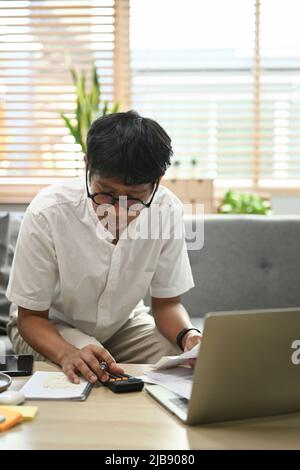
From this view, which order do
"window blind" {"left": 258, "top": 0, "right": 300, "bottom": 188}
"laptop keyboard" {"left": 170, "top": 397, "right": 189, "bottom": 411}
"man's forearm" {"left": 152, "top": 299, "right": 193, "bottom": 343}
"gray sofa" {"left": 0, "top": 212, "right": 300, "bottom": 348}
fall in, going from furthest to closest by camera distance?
1. "window blind" {"left": 258, "top": 0, "right": 300, "bottom": 188}
2. "gray sofa" {"left": 0, "top": 212, "right": 300, "bottom": 348}
3. "man's forearm" {"left": 152, "top": 299, "right": 193, "bottom": 343}
4. "laptop keyboard" {"left": 170, "top": 397, "right": 189, "bottom": 411}

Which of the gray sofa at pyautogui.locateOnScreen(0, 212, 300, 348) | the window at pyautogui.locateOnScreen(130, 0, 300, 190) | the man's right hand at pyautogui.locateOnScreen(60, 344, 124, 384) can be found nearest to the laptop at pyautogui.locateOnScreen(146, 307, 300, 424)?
the man's right hand at pyautogui.locateOnScreen(60, 344, 124, 384)

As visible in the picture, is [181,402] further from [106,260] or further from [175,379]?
[106,260]

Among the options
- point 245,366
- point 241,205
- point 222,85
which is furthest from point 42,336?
point 222,85

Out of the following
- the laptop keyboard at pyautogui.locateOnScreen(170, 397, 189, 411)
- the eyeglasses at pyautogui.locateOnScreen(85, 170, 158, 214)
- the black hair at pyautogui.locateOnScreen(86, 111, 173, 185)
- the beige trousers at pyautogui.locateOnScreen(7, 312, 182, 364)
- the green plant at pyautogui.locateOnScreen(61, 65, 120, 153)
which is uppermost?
the green plant at pyautogui.locateOnScreen(61, 65, 120, 153)

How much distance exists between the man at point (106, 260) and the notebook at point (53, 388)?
5 cm

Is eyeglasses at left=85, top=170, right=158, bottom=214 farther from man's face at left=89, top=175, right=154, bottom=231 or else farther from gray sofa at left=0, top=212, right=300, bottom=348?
gray sofa at left=0, top=212, right=300, bottom=348

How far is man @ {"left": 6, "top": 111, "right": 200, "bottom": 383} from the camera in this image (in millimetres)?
1561

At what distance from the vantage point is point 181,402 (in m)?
1.22

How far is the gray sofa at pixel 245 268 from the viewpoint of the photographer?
255cm

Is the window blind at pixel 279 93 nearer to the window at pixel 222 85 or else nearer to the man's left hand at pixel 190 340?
the window at pixel 222 85

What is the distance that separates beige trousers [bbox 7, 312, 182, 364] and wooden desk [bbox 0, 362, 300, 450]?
59cm

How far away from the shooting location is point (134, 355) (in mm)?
1966

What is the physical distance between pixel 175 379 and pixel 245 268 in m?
1.25
